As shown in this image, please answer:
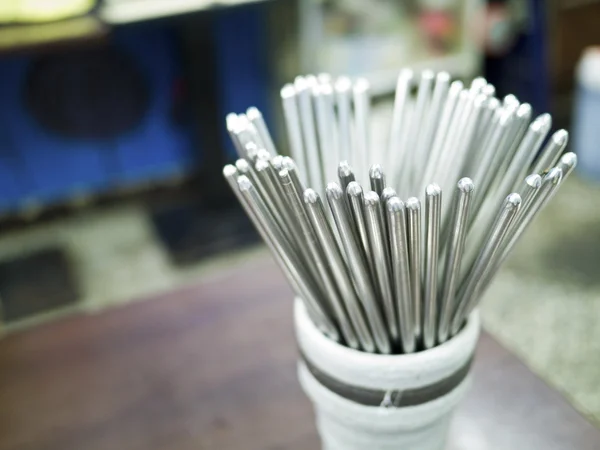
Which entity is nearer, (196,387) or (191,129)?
(196,387)

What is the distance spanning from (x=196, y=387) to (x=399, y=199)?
34cm

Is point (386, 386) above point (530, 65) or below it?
above

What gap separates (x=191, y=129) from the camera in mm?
A: 2094

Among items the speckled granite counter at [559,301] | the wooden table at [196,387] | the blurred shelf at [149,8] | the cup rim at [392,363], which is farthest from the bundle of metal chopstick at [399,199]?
the blurred shelf at [149,8]

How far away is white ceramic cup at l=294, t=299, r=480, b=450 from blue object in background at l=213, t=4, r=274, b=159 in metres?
1.58

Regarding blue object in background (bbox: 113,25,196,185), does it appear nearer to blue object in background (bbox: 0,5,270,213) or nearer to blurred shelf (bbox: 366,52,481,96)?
blue object in background (bbox: 0,5,270,213)

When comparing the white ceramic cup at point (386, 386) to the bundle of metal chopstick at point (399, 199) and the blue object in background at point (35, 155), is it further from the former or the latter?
the blue object in background at point (35, 155)

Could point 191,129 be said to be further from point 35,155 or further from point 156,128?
point 35,155

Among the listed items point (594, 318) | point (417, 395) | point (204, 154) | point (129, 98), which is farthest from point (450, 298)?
point (129, 98)

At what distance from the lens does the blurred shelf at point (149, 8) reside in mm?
1512

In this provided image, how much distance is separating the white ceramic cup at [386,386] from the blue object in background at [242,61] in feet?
5.17

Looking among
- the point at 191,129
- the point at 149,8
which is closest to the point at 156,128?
the point at 191,129

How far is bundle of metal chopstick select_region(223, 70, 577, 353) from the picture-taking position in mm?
360

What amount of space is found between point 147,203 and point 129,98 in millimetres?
317
